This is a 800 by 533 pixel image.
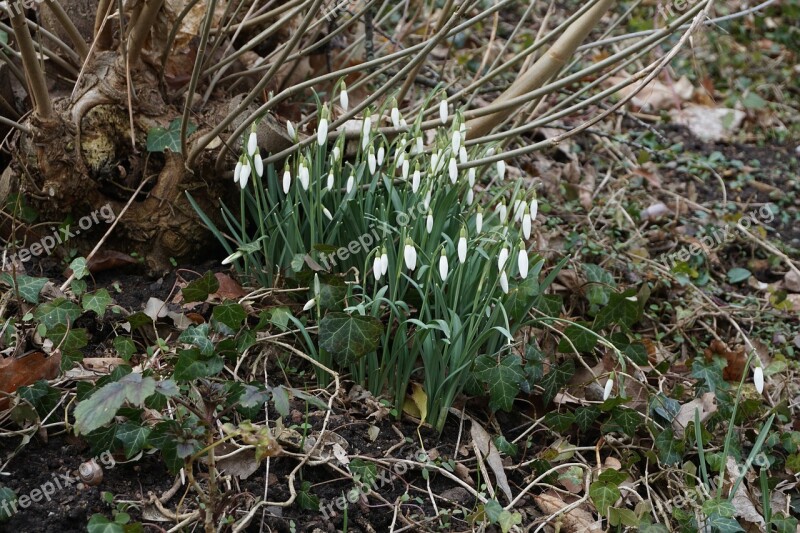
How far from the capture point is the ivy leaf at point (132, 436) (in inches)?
86.1

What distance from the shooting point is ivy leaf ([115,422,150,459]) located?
2188 mm

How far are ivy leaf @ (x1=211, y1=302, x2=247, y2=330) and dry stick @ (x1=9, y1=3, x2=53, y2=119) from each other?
0.95 meters

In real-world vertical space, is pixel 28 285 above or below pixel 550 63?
below

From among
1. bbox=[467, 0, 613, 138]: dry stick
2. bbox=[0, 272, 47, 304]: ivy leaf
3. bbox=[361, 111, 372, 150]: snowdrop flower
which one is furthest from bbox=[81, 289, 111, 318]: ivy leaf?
bbox=[467, 0, 613, 138]: dry stick

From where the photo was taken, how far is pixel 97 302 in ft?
8.58

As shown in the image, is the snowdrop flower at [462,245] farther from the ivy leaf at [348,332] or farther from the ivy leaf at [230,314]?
the ivy leaf at [230,314]

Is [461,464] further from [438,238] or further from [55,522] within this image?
[55,522]

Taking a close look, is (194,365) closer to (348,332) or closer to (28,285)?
(348,332)

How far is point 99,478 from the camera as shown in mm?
2217

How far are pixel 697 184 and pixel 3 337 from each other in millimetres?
3752

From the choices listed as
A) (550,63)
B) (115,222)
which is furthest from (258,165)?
(550,63)

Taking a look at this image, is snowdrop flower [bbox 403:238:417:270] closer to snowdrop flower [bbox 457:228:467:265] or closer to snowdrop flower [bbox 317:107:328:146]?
snowdrop flower [bbox 457:228:467:265]

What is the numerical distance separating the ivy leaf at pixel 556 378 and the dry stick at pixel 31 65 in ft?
6.20

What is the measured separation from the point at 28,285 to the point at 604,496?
186cm
